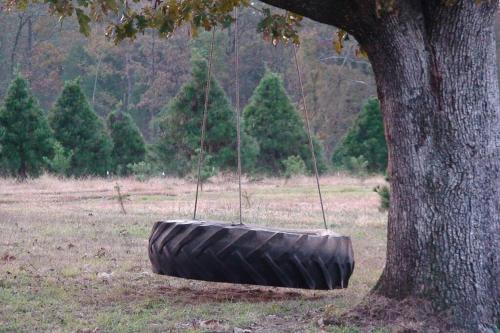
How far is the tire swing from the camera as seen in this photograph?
7363 millimetres

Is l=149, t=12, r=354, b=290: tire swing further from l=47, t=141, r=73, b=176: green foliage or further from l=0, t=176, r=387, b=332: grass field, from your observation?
l=47, t=141, r=73, b=176: green foliage

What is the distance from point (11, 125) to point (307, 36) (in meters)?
21.0

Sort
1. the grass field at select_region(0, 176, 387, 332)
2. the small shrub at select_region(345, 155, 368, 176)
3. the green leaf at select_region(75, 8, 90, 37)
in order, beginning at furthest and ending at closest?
the small shrub at select_region(345, 155, 368, 176)
the green leaf at select_region(75, 8, 90, 37)
the grass field at select_region(0, 176, 387, 332)

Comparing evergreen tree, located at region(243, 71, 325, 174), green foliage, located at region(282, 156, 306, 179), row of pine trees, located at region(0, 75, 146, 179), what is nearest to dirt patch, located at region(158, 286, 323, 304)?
row of pine trees, located at region(0, 75, 146, 179)

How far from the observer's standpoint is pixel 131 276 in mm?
9297

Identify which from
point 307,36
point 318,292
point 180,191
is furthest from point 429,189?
point 307,36

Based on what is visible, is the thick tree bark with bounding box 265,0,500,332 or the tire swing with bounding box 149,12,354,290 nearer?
the thick tree bark with bounding box 265,0,500,332

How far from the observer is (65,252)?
435 inches

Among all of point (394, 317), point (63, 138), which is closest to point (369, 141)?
point (63, 138)

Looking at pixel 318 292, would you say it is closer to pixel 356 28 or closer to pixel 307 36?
pixel 356 28

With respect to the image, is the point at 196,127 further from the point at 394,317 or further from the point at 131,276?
the point at 394,317

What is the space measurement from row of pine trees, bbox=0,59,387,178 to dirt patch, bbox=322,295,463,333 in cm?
2209

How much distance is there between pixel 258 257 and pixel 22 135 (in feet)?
85.8

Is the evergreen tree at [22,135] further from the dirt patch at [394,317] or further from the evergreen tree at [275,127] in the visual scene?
the dirt patch at [394,317]
